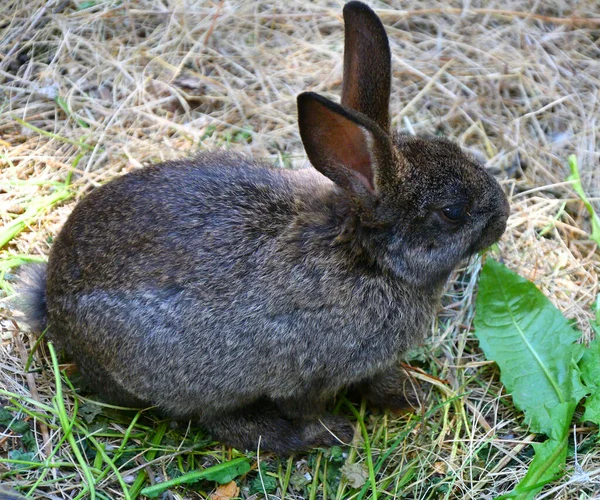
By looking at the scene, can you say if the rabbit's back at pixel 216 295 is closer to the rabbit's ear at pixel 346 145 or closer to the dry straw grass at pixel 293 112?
the rabbit's ear at pixel 346 145

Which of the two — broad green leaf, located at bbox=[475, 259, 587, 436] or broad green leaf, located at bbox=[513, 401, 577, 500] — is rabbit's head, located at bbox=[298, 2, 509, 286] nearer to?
broad green leaf, located at bbox=[475, 259, 587, 436]

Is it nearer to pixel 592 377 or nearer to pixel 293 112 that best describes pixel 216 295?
pixel 592 377

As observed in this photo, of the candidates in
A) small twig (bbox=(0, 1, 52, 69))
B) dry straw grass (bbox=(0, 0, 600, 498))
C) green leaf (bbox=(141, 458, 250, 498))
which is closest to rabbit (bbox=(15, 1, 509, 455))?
green leaf (bbox=(141, 458, 250, 498))

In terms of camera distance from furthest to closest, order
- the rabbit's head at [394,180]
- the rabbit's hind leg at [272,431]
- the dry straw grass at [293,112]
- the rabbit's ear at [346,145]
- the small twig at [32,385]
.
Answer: the dry straw grass at [293,112] < the rabbit's hind leg at [272,431] < the small twig at [32,385] < the rabbit's head at [394,180] < the rabbit's ear at [346,145]

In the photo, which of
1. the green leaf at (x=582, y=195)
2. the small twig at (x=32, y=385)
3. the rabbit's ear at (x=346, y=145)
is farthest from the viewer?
the green leaf at (x=582, y=195)

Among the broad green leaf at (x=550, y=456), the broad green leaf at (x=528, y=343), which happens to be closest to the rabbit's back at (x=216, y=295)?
the broad green leaf at (x=528, y=343)

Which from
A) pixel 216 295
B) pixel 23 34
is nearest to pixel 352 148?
pixel 216 295
